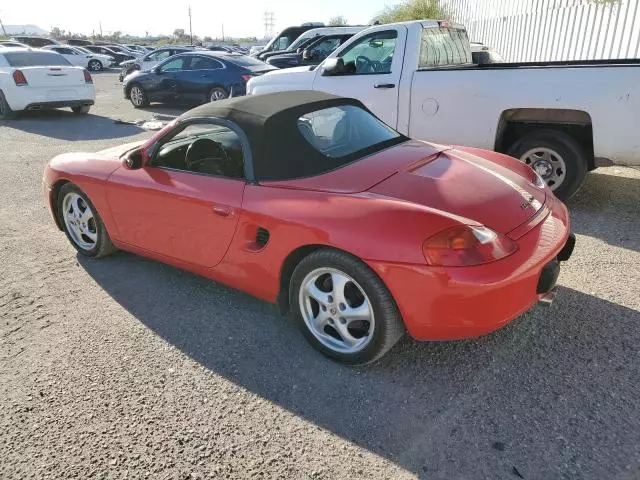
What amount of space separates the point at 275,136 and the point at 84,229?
2.09 metres

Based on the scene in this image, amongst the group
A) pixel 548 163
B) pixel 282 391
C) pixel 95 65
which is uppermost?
A: pixel 95 65

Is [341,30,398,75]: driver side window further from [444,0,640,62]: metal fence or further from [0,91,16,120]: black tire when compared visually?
[0,91,16,120]: black tire

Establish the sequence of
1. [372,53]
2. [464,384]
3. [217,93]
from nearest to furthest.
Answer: [464,384] → [372,53] → [217,93]

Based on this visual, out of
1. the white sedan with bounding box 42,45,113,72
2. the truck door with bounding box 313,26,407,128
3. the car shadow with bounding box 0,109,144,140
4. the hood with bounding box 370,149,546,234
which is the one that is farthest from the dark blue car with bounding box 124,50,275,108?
the white sedan with bounding box 42,45,113,72

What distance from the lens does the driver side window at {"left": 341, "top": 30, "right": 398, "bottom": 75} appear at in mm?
6082

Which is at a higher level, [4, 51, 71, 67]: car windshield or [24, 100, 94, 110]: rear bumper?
[4, 51, 71, 67]: car windshield

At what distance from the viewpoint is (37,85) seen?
10.8 m

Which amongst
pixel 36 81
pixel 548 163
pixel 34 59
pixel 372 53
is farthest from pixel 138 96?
pixel 548 163

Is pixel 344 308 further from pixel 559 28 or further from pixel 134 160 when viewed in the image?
pixel 559 28

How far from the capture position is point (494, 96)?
5043mm

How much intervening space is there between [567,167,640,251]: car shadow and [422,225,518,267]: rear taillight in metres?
2.47

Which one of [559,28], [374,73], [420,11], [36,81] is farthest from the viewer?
[420,11]

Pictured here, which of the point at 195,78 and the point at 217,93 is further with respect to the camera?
the point at 195,78

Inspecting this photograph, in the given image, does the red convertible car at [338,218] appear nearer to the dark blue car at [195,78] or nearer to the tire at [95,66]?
the dark blue car at [195,78]
